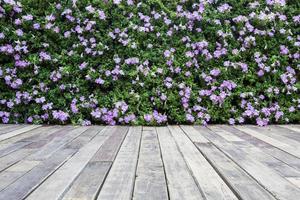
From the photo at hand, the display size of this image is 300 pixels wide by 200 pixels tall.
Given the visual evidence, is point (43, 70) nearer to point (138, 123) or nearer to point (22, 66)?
point (22, 66)

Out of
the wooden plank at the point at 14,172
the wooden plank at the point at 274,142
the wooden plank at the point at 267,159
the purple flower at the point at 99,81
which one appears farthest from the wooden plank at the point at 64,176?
the purple flower at the point at 99,81

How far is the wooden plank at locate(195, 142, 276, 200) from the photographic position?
1835 millimetres

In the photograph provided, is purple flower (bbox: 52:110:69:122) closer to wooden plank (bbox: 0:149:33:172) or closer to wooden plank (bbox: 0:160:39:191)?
wooden plank (bbox: 0:149:33:172)

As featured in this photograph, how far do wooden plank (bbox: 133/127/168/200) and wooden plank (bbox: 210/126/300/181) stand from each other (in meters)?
0.57

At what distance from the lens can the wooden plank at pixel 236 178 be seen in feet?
6.02

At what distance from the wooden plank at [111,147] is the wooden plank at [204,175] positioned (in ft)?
1.39

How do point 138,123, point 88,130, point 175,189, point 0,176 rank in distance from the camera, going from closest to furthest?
point 175,189
point 0,176
point 88,130
point 138,123

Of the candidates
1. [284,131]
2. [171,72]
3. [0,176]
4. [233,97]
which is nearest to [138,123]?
[171,72]

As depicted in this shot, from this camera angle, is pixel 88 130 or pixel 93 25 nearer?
pixel 88 130

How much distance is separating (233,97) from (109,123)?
4.35 ft

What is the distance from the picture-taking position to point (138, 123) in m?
4.60

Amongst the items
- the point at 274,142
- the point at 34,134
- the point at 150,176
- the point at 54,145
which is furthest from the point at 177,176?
the point at 34,134

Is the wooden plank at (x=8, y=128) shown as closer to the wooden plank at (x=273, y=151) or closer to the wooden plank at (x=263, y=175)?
the wooden plank at (x=263, y=175)

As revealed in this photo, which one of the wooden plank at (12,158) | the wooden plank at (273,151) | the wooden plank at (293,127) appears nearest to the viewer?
the wooden plank at (12,158)
